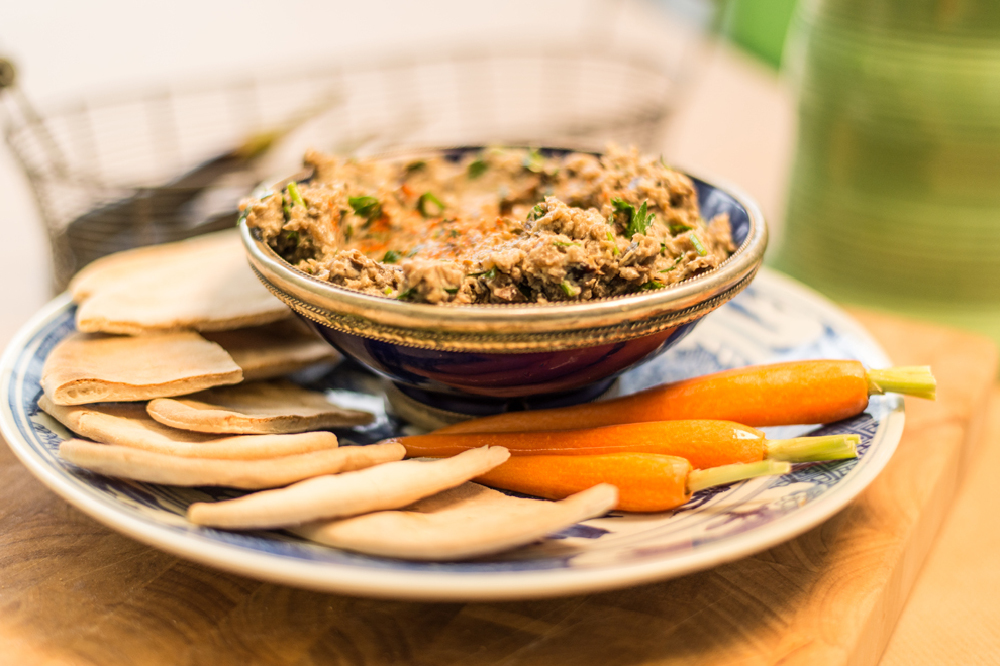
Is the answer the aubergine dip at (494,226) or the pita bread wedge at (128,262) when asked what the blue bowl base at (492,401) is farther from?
the pita bread wedge at (128,262)

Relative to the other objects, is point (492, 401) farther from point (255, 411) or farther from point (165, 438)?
point (165, 438)

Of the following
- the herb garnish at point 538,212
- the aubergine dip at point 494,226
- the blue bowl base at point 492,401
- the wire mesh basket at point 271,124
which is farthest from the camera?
the wire mesh basket at point 271,124

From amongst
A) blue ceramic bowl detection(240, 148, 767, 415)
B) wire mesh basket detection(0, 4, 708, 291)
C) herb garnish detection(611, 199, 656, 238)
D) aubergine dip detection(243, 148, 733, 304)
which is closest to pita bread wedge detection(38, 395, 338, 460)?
blue ceramic bowl detection(240, 148, 767, 415)

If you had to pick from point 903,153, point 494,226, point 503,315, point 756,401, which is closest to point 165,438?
point 503,315

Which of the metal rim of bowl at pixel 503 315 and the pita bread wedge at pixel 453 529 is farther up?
the metal rim of bowl at pixel 503 315

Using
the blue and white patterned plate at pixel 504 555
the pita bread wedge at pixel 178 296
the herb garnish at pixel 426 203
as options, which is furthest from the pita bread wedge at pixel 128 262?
the herb garnish at pixel 426 203

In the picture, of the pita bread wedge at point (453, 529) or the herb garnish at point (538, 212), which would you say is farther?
the herb garnish at point (538, 212)
